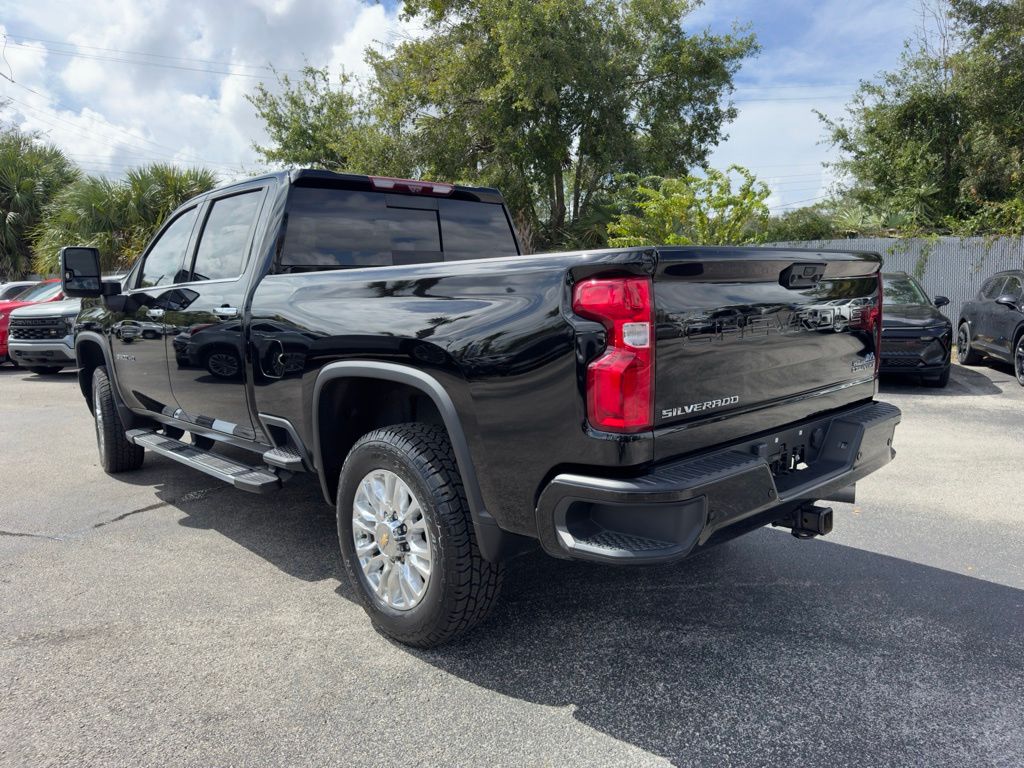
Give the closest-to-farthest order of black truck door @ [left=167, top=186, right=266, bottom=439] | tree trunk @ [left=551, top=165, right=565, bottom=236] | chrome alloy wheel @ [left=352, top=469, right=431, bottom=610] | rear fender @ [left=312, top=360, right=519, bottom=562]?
rear fender @ [left=312, top=360, right=519, bottom=562], chrome alloy wheel @ [left=352, top=469, right=431, bottom=610], black truck door @ [left=167, top=186, right=266, bottom=439], tree trunk @ [left=551, top=165, right=565, bottom=236]

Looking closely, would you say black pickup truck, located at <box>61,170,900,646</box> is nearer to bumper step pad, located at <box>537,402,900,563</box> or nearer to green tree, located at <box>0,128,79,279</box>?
bumper step pad, located at <box>537,402,900,563</box>

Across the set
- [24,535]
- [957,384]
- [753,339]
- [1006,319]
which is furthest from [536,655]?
[1006,319]

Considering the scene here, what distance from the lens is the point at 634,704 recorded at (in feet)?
8.78

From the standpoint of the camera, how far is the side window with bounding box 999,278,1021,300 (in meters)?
10.0

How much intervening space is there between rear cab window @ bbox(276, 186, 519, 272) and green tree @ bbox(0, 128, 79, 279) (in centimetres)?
2306

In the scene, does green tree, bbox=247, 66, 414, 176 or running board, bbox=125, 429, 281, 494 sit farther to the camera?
green tree, bbox=247, 66, 414, 176

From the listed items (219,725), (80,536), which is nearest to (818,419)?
(219,725)

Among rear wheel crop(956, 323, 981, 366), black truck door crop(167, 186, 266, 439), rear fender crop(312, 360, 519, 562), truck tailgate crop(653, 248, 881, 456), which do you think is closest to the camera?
truck tailgate crop(653, 248, 881, 456)

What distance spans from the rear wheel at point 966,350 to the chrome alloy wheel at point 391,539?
36.6 ft

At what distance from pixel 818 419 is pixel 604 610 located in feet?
4.04

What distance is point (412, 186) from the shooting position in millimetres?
4324

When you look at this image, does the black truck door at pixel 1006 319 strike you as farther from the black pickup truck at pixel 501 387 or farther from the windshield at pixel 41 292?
the windshield at pixel 41 292

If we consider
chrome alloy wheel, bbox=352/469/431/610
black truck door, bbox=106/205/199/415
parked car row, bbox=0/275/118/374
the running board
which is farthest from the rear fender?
parked car row, bbox=0/275/118/374

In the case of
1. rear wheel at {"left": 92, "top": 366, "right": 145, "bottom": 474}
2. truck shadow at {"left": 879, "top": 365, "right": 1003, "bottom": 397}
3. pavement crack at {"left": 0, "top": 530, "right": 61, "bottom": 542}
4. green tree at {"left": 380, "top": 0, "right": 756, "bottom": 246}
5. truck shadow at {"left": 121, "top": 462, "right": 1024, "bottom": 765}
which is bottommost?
truck shadow at {"left": 879, "top": 365, "right": 1003, "bottom": 397}
